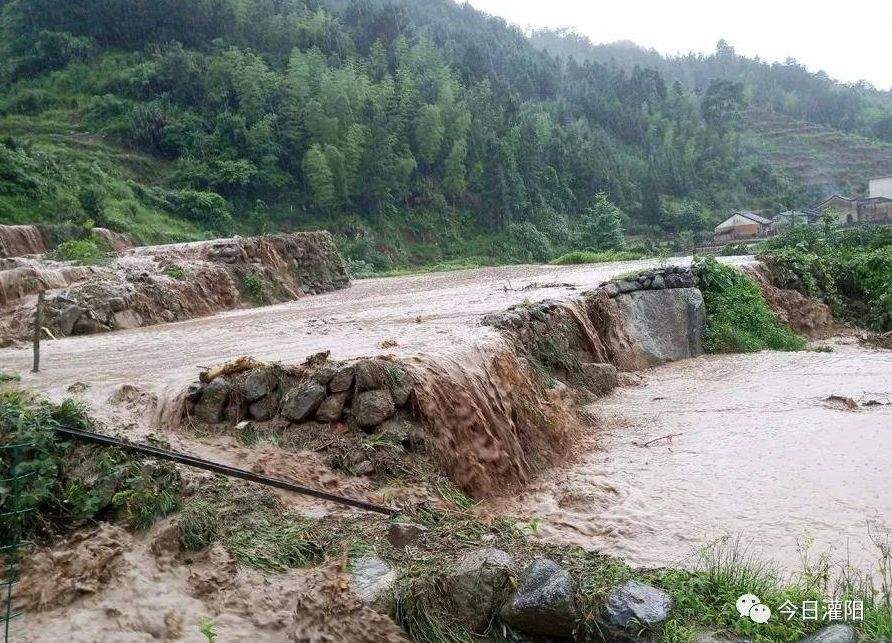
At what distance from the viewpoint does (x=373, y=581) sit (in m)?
3.62

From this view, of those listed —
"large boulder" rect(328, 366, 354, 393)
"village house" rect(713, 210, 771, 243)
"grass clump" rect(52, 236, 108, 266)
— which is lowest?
"village house" rect(713, 210, 771, 243)

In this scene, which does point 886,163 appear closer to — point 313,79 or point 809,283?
point 313,79

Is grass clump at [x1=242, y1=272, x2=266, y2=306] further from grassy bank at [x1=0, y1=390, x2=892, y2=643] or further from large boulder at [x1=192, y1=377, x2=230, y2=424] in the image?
grassy bank at [x1=0, y1=390, x2=892, y2=643]

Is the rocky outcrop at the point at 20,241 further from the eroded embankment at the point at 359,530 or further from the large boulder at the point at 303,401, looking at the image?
the large boulder at the point at 303,401

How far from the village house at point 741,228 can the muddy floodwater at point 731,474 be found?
126 ft

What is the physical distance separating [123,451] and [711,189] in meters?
65.4

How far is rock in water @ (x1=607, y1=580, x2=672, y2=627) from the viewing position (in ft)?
10.6

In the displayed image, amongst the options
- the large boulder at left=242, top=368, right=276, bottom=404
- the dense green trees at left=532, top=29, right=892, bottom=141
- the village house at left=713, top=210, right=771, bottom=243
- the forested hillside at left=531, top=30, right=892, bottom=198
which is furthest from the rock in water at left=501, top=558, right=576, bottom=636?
the dense green trees at left=532, top=29, right=892, bottom=141

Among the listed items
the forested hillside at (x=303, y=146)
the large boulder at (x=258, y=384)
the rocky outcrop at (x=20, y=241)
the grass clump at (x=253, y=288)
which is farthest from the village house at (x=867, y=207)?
the large boulder at (x=258, y=384)

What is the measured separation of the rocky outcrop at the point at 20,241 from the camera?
52.8 ft

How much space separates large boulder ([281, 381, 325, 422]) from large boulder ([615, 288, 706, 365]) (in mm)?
7280

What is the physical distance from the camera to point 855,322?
15.0 meters

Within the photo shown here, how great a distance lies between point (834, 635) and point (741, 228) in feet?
157

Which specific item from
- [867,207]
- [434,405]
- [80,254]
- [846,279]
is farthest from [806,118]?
[434,405]
